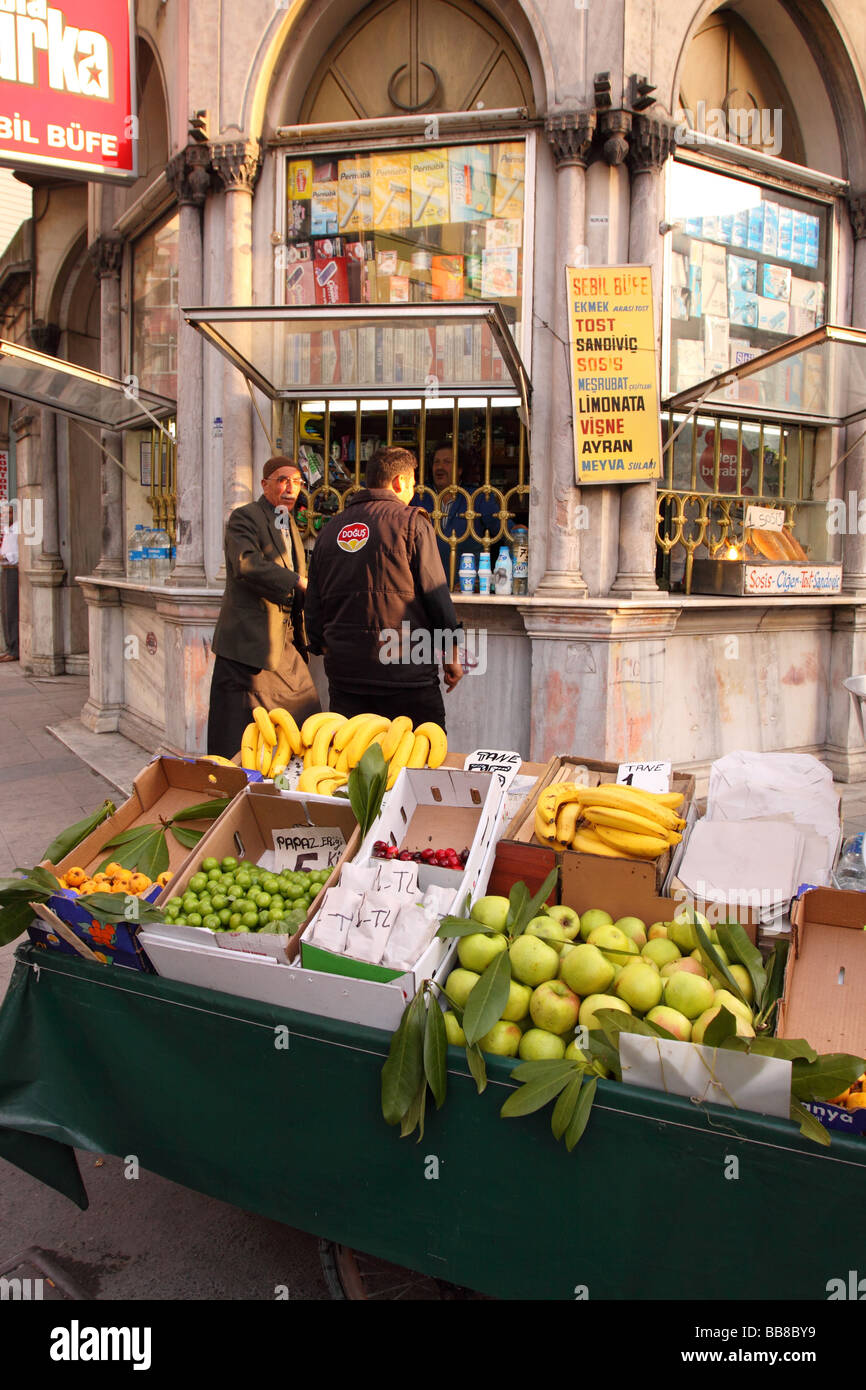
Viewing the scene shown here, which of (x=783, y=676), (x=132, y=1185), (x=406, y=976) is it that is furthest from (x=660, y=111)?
(x=132, y=1185)

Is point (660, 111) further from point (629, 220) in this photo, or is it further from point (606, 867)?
point (606, 867)

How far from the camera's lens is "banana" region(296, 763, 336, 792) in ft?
10.9

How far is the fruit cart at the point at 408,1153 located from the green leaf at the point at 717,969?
18.0 inches

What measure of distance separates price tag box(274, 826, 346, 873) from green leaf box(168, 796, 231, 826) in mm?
223

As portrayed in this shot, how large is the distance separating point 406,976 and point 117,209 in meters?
9.31

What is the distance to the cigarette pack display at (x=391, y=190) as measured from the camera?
6.96 meters

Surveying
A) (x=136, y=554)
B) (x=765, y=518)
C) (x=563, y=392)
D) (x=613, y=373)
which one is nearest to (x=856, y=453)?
(x=765, y=518)

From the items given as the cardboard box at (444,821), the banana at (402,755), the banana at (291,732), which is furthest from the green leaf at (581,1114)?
the banana at (291,732)

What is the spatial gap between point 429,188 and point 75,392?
3.44 meters

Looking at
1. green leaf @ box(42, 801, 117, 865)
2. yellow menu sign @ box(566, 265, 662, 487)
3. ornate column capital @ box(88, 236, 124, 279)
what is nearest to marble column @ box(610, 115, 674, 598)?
yellow menu sign @ box(566, 265, 662, 487)

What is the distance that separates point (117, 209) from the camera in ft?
30.6

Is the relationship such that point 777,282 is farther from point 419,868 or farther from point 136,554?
point 419,868

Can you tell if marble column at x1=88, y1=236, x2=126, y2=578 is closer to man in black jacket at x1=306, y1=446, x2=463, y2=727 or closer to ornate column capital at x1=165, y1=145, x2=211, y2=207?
ornate column capital at x1=165, y1=145, x2=211, y2=207

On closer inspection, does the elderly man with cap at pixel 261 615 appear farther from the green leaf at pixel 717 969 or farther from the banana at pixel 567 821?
the green leaf at pixel 717 969
